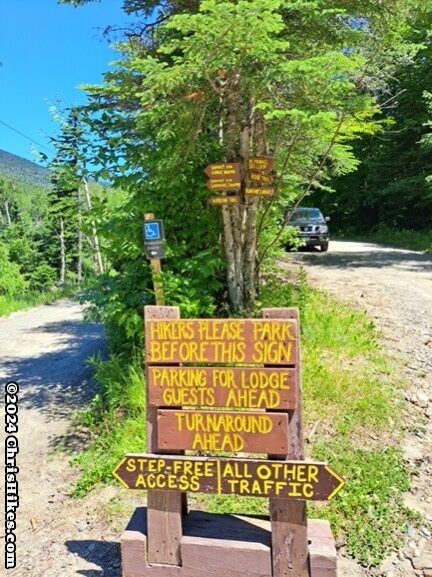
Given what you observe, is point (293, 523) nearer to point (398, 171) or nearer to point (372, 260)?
point (372, 260)

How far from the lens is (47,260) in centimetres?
3425

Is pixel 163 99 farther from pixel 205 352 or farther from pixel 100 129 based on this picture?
pixel 205 352

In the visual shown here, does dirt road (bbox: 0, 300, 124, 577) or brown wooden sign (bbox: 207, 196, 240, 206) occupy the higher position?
brown wooden sign (bbox: 207, 196, 240, 206)

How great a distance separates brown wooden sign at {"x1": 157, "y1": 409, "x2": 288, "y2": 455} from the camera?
247cm

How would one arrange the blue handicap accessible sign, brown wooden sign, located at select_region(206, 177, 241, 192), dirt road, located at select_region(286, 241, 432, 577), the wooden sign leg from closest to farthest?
the wooden sign leg → dirt road, located at select_region(286, 241, 432, 577) → the blue handicap accessible sign → brown wooden sign, located at select_region(206, 177, 241, 192)

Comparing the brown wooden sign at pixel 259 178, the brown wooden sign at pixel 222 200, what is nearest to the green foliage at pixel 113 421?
the brown wooden sign at pixel 222 200

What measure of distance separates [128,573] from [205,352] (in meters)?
1.32

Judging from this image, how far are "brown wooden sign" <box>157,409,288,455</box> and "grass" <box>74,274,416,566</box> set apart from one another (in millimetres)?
973

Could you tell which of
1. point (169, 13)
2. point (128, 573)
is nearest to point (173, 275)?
point (128, 573)

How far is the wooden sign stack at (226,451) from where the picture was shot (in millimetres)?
2461

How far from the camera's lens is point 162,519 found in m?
2.61

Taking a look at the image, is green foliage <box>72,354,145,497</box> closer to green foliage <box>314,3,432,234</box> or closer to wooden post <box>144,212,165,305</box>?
wooden post <box>144,212,165,305</box>

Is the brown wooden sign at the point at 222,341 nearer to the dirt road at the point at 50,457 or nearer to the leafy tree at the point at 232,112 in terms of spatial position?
the dirt road at the point at 50,457

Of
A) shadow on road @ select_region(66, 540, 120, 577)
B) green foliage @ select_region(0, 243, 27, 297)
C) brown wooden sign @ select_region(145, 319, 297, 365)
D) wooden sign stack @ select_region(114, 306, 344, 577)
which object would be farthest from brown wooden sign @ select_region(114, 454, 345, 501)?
green foliage @ select_region(0, 243, 27, 297)
